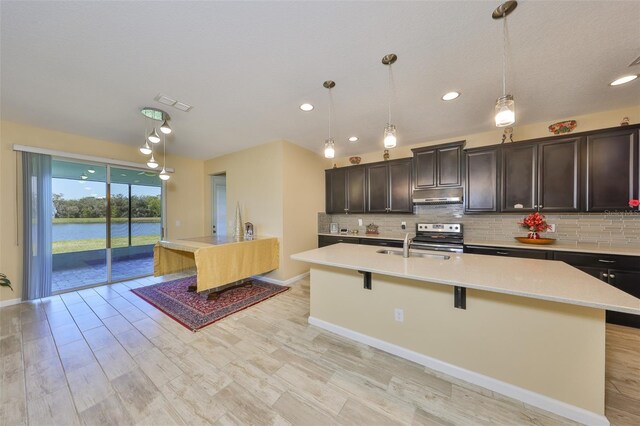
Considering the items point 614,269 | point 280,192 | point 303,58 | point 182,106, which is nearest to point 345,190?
point 280,192

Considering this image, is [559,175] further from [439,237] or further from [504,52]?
[504,52]

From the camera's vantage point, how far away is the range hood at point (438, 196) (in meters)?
3.45

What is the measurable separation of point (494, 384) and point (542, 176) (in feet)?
A: 9.45

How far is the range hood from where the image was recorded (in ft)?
11.3

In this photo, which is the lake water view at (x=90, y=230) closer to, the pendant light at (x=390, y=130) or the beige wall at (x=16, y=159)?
the beige wall at (x=16, y=159)

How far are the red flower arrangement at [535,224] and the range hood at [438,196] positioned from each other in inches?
34.6

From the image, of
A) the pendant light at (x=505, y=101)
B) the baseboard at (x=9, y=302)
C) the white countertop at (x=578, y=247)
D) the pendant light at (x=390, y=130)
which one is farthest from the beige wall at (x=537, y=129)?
the baseboard at (x=9, y=302)

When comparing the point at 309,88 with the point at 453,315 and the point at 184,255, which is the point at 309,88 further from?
the point at 184,255

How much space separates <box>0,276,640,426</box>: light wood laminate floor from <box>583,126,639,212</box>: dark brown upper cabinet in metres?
1.48

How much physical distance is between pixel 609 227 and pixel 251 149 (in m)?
5.62

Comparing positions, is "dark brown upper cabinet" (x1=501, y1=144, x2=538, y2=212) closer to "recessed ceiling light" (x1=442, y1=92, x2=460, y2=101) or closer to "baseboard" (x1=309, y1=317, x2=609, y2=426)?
"recessed ceiling light" (x1=442, y1=92, x2=460, y2=101)

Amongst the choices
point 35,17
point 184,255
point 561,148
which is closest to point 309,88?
point 35,17

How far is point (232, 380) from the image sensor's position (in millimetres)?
1684

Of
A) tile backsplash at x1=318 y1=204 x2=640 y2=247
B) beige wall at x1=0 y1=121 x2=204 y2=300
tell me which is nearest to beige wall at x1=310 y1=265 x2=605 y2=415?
tile backsplash at x1=318 y1=204 x2=640 y2=247
